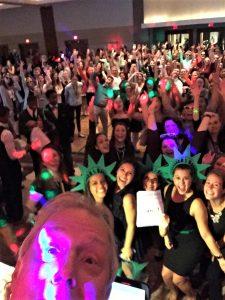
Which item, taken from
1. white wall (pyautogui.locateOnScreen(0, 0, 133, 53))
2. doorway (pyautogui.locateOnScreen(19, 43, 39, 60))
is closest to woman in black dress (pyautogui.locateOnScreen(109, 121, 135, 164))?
white wall (pyautogui.locateOnScreen(0, 0, 133, 53))

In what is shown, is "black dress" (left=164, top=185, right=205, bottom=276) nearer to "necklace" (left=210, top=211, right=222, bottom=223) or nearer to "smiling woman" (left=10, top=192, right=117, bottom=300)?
"necklace" (left=210, top=211, right=222, bottom=223)

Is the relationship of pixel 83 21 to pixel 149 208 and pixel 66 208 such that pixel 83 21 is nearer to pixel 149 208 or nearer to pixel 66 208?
pixel 149 208

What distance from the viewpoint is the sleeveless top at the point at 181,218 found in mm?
2256

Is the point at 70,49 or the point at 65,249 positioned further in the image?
the point at 70,49

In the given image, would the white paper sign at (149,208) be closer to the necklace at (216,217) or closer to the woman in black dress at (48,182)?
the necklace at (216,217)

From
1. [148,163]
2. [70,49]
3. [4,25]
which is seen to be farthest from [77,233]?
[4,25]

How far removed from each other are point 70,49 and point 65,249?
18.3 metres

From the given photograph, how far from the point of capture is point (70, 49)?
18.0 meters

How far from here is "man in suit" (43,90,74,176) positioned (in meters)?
4.64

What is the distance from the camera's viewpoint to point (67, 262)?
2.31 ft

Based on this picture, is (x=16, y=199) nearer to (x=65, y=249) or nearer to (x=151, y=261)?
(x=151, y=261)

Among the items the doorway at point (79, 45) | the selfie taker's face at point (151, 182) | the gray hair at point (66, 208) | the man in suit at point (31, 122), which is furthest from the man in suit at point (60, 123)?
the doorway at point (79, 45)

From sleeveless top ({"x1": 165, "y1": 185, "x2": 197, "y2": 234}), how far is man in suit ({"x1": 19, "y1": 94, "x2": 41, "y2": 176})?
2.34m

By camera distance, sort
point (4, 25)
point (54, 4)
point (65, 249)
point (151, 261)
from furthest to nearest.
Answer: point (4, 25) → point (54, 4) → point (151, 261) → point (65, 249)
